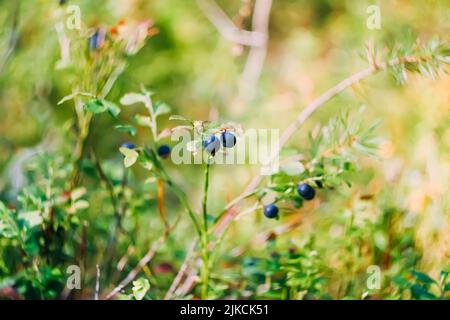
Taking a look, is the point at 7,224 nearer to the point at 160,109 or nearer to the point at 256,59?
the point at 160,109

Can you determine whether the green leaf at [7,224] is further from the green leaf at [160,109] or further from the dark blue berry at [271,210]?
the dark blue berry at [271,210]

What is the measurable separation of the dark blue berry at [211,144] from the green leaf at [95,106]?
166mm

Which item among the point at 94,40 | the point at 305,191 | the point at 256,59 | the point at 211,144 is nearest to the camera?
the point at 211,144

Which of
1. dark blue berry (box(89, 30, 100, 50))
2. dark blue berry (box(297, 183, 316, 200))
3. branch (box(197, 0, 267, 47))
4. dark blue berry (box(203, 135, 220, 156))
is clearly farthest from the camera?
branch (box(197, 0, 267, 47))

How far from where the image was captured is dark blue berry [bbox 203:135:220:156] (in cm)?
79

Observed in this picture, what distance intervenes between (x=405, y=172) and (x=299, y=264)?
47 cm

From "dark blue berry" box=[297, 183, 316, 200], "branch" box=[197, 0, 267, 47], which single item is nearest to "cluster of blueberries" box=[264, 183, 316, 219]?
"dark blue berry" box=[297, 183, 316, 200]

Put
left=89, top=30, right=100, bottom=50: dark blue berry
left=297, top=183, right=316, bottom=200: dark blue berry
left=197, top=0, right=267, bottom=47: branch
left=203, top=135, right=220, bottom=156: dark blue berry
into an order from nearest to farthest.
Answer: left=203, top=135, right=220, bottom=156: dark blue berry → left=297, top=183, right=316, bottom=200: dark blue berry → left=89, top=30, right=100, bottom=50: dark blue berry → left=197, top=0, right=267, bottom=47: branch

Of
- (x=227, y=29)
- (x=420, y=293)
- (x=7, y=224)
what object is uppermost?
(x=227, y=29)

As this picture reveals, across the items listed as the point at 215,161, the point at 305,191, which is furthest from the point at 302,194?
the point at 215,161

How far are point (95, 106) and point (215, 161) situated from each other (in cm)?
23

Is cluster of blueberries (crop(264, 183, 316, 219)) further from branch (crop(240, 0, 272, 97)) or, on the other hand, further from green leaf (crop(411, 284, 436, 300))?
branch (crop(240, 0, 272, 97))

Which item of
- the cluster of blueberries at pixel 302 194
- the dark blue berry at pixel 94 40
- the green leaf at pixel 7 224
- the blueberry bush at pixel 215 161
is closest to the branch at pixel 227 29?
the blueberry bush at pixel 215 161

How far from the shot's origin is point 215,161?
962 millimetres
